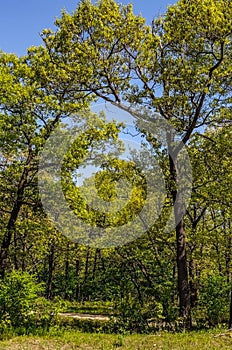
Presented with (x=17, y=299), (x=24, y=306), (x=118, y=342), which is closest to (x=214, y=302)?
(x=118, y=342)

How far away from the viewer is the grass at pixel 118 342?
30.1 ft

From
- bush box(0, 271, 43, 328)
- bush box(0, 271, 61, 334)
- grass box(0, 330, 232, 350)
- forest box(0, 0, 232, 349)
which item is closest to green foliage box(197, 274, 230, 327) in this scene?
forest box(0, 0, 232, 349)

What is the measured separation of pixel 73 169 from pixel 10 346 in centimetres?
651

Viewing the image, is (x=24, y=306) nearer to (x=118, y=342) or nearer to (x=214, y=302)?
(x=118, y=342)

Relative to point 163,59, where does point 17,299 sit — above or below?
below

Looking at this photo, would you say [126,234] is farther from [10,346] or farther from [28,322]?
[10,346]

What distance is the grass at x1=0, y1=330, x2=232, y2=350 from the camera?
9188 millimetres

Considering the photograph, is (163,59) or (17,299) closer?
(17,299)

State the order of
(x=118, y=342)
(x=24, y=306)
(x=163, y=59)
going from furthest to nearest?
(x=163, y=59)
(x=24, y=306)
(x=118, y=342)

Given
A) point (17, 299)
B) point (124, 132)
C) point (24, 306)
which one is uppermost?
point (124, 132)

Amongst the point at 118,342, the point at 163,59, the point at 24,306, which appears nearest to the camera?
the point at 118,342

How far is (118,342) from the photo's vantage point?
32.1 ft

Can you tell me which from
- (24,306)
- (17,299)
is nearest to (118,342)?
(24,306)

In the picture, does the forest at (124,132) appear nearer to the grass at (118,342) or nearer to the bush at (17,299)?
the bush at (17,299)
